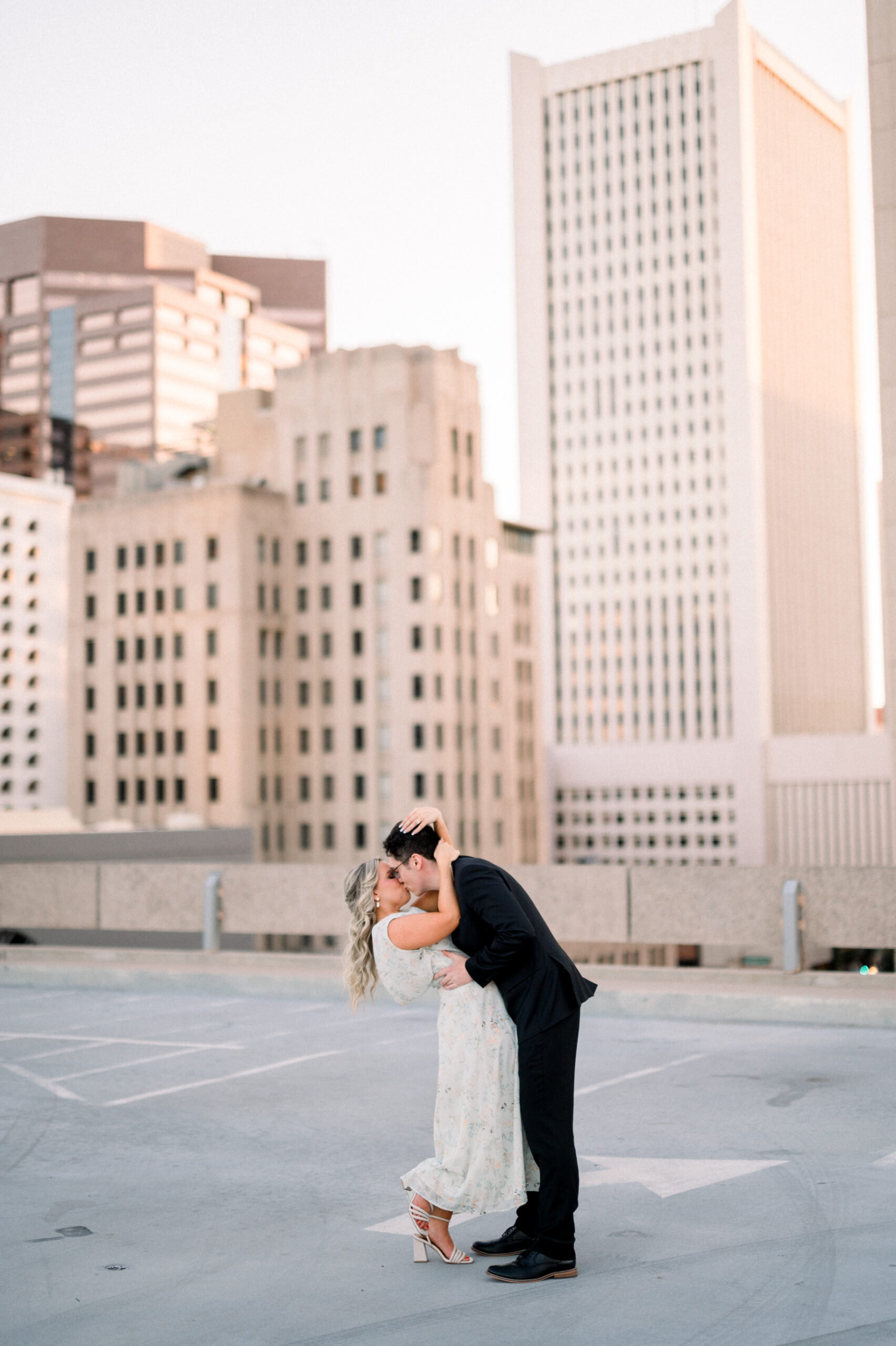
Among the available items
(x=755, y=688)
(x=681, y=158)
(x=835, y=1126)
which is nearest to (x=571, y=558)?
(x=755, y=688)

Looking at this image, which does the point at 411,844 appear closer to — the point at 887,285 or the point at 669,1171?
the point at 669,1171

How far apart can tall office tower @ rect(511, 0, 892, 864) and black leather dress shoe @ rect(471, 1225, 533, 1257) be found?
5524 inches

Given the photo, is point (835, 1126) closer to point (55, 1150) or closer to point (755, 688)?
point (55, 1150)

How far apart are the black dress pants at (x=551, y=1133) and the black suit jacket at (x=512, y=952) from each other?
0.08m

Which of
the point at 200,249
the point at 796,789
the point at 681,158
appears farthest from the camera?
the point at 200,249

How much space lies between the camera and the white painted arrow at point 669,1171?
6.43 m

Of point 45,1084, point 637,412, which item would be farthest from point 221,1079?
point 637,412

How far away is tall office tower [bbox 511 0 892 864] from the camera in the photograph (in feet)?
486

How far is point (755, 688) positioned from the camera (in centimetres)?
14625

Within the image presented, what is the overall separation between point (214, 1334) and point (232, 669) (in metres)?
96.7

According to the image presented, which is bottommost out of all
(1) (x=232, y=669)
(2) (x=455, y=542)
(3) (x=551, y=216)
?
(1) (x=232, y=669)

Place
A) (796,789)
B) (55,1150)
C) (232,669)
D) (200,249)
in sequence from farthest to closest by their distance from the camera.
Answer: (200,249), (796,789), (232,669), (55,1150)

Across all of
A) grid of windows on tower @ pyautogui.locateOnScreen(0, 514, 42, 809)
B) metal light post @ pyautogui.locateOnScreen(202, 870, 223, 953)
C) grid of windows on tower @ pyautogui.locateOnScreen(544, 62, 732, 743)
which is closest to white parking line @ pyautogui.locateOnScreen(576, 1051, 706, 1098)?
metal light post @ pyautogui.locateOnScreen(202, 870, 223, 953)

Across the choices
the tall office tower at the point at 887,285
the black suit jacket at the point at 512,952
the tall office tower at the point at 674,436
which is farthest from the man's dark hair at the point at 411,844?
the tall office tower at the point at 674,436
